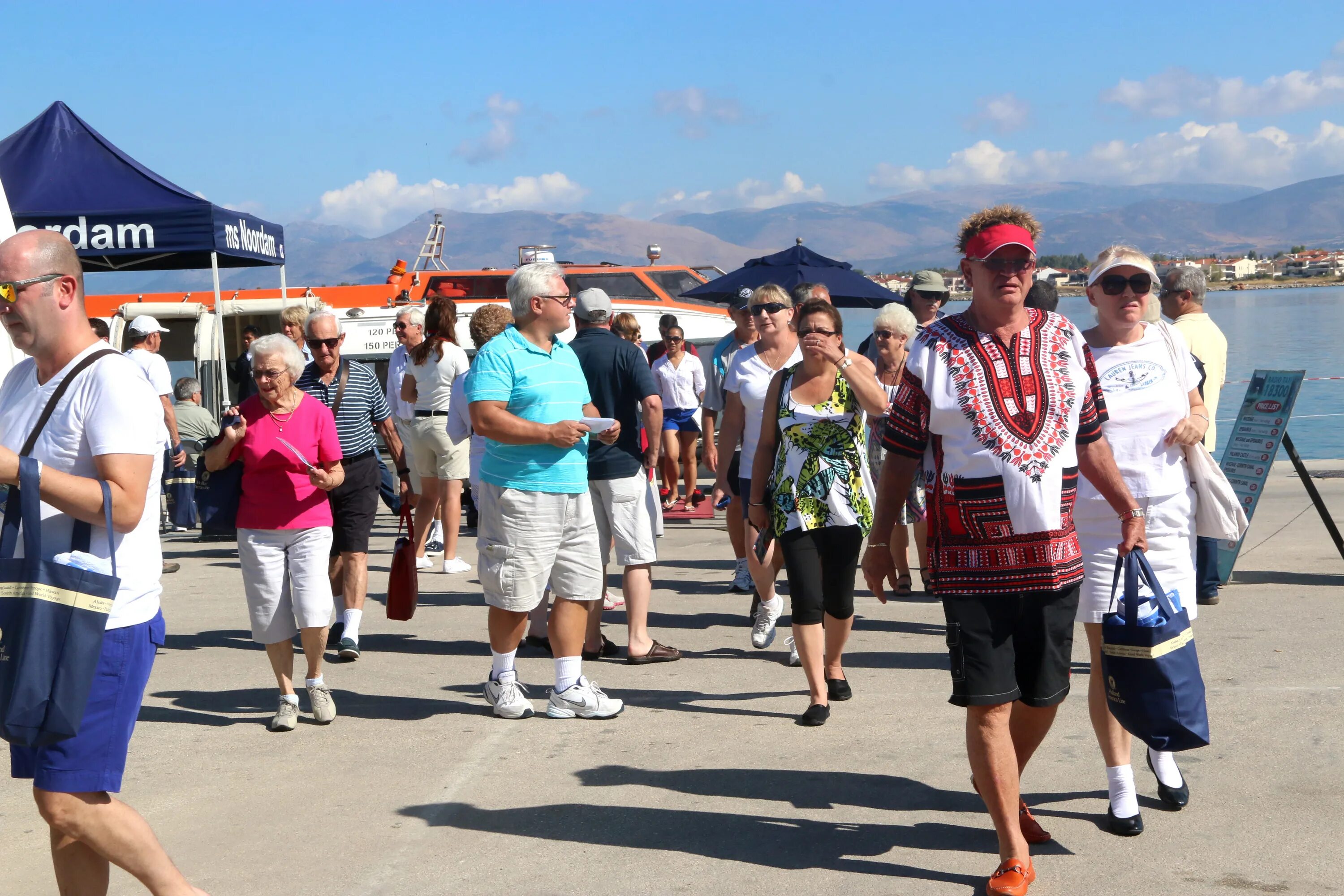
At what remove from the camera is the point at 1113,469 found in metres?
3.85

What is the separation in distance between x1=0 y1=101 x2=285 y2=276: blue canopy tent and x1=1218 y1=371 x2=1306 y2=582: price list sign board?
350 inches

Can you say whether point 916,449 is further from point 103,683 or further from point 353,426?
point 353,426

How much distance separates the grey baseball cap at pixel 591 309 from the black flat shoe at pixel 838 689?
2.20 m

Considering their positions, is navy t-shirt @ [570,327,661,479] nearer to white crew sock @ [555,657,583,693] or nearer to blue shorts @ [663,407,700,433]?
white crew sock @ [555,657,583,693]

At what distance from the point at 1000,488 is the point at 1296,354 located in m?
44.7

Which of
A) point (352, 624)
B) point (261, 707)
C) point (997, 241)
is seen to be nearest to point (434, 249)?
point (352, 624)

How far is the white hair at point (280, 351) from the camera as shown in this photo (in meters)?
5.67

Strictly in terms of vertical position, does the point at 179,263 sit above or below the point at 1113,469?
above

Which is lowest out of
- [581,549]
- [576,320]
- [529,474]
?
[581,549]

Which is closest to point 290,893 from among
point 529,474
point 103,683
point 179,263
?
point 103,683

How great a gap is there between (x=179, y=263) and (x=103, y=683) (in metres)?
11.3

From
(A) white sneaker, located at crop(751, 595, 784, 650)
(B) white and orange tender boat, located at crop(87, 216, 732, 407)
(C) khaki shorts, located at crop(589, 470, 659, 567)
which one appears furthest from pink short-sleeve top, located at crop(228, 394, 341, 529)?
(B) white and orange tender boat, located at crop(87, 216, 732, 407)

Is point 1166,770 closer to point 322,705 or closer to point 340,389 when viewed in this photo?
point 322,705

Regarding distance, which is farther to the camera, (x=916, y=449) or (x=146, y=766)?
(x=146, y=766)
